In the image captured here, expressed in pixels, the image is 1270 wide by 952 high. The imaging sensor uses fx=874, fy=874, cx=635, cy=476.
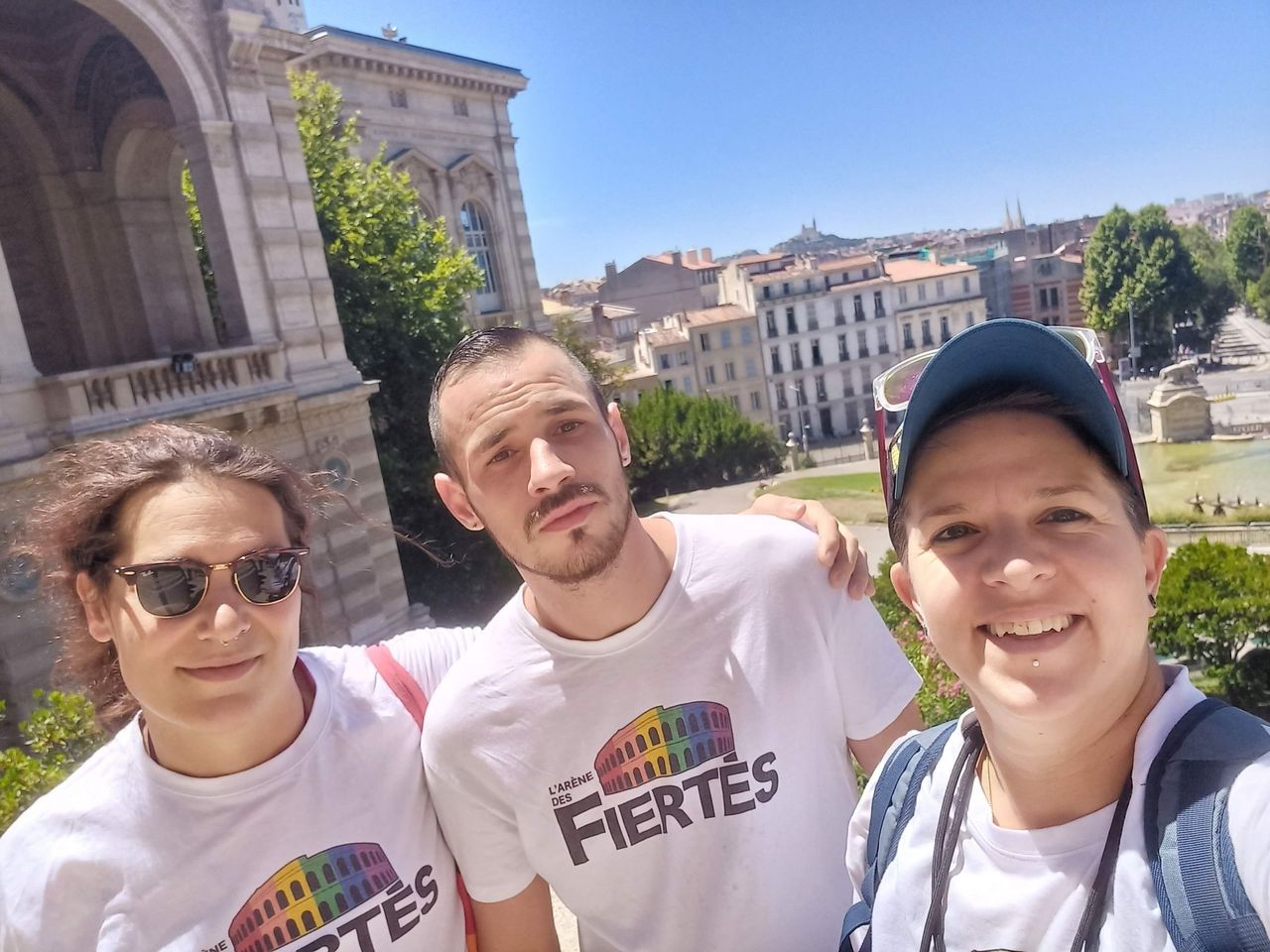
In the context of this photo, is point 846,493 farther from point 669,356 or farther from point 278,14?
point 669,356

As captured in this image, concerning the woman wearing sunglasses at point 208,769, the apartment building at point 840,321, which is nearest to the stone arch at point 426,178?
the woman wearing sunglasses at point 208,769

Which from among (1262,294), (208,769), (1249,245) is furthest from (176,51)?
(1249,245)

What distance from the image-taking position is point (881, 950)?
179 cm

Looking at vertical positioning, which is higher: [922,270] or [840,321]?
[922,270]

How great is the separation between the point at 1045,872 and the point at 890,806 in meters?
0.38

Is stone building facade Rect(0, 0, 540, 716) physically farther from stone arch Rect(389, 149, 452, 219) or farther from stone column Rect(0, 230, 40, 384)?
stone arch Rect(389, 149, 452, 219)

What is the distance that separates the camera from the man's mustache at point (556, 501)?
2.46 meters

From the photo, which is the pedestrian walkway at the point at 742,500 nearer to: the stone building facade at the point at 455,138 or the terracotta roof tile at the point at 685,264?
the stone building facade at the point at 455,138

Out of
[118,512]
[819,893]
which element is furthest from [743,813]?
[118,512]

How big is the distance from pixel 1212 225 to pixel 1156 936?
597ft

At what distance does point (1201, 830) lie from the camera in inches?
50.9

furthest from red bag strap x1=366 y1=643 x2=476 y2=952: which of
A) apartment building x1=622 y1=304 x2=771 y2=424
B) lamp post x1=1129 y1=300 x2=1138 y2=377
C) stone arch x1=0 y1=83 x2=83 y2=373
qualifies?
lamp post x1=1129 y1=300 x2=1138 y2=377

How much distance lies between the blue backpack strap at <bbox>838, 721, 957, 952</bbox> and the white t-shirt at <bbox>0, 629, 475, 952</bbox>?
1250 mm

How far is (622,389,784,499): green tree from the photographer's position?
33.2m
